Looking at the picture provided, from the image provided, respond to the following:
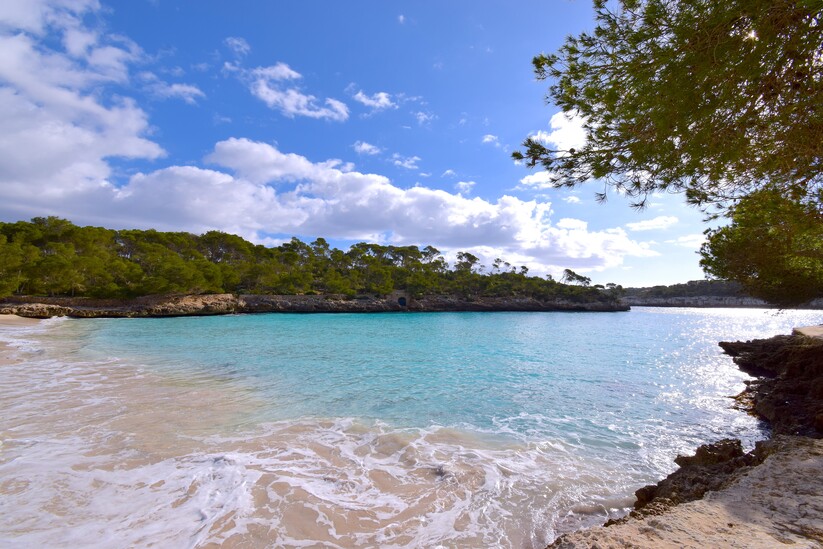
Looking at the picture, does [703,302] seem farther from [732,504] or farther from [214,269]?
[732,504]

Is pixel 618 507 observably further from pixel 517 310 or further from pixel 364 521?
pixel 517 310

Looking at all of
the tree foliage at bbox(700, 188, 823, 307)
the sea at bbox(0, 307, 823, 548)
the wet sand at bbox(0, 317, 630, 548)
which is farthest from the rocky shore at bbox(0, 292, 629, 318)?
the tree foliage at bbox(700, 188, 823, 307)

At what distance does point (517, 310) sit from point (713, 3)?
3041 inches

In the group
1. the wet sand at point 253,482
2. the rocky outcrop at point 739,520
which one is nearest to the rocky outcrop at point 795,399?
the rocky outcrop at point 739,520

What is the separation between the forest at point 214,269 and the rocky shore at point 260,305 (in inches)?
65.9

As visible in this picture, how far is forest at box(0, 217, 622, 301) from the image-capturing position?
40.2 metres

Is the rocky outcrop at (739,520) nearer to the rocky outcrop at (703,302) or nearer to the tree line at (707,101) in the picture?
the tree line at (707,101)

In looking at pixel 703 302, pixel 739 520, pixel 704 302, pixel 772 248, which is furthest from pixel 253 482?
pixel 704 302

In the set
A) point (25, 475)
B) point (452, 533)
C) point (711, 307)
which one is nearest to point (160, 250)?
point (25, 475)

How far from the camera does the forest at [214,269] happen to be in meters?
40.2

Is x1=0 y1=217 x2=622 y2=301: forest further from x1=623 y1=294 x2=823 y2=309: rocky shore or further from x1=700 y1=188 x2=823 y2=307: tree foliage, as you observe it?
x1=623 y1=294 x2=823 y2=309: rocky shore

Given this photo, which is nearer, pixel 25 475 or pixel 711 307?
pixel 25 475

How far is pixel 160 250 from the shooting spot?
54.4 metres

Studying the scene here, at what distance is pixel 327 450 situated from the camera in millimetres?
5742
